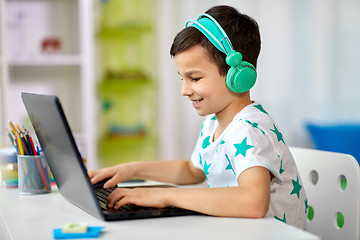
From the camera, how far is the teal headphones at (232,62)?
1.04 m

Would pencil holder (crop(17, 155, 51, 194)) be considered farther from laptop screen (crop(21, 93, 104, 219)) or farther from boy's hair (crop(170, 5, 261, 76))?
boy's hair (crop(170, 5, 261, 76))

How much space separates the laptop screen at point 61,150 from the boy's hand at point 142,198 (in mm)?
50

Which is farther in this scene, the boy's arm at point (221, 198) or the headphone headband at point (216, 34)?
the headphone headband at point (216, 34)

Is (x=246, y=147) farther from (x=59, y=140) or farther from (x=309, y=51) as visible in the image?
(x=309, y=51)

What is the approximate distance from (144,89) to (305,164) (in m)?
1.86

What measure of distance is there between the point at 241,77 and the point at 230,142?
14 centimetres

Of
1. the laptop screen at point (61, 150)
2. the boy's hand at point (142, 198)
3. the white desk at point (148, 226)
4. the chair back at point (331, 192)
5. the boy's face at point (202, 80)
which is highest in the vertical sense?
the boy's face at point (202, 80)

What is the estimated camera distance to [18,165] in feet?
3.96

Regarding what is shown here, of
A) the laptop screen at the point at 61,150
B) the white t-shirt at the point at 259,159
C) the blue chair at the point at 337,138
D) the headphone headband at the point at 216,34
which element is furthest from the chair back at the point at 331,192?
the blue chair at the point at 337,138

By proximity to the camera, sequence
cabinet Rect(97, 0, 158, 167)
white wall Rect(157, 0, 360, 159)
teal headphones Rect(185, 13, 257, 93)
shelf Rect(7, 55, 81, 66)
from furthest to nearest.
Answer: cabinet Rect(97, 0, 158, 167) → white wall Rect(157, 0, 360, 159) → shelf Rect(7, 55, 81, 66) → teal headphones Rect(185, 13, 257, 93)

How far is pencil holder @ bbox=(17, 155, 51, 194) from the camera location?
1185 mm

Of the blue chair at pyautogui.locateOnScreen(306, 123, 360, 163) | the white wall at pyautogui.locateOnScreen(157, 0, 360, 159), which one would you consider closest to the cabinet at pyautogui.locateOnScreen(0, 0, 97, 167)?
the white wall at pyautogui.locateOnScreen(157, 0, 360, 159)

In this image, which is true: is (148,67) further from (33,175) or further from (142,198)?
(142,198)

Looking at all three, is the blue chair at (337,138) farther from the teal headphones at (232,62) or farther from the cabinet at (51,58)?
the teal headphones at (232,62)
